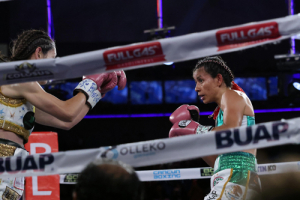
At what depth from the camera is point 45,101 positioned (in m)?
1.54

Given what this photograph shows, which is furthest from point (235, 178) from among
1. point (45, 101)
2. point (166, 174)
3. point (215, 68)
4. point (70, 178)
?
point (70, 178)

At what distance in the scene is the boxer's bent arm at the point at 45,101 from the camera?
1.54 metres

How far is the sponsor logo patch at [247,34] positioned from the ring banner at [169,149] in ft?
1.10

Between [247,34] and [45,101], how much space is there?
3.07ft

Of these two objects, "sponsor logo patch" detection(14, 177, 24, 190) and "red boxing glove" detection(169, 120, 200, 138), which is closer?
"sponsor logo patch" detection(14, 177, 24, 190)

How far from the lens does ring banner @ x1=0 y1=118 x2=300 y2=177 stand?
4.06 ft

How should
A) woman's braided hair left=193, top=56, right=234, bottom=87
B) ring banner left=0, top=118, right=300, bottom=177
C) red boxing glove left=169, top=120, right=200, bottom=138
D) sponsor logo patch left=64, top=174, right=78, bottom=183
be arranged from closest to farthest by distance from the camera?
ring banner left=0, top=118, right=300, bottom=177, red boxing glove left=169, top=120, right=200, bottom=138, woman's braided hair left=193, top=56, right=234, bottom=87, sponsor logo patch left=64, top=174, right=78, bottom=183

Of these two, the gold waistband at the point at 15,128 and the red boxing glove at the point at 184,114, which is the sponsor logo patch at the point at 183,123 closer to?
the red boxing glove at the point at 184,114

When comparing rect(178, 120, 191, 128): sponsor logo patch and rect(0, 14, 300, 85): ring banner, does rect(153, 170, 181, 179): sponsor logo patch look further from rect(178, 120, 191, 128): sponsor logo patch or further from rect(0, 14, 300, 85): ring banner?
rect(0, 14, 300, 85): ring banner

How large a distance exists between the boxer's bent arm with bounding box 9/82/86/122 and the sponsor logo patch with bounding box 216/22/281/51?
0.76 metres

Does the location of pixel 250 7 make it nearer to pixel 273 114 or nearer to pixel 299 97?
pixel 299 97

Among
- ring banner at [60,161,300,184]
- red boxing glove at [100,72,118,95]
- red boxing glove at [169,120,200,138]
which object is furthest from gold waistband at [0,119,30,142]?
ring banner at [60,161,300,184]

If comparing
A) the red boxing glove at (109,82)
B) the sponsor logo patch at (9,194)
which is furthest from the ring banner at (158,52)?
the sponsor logo patch at (9,194)

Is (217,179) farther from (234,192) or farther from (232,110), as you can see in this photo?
(232,110)
